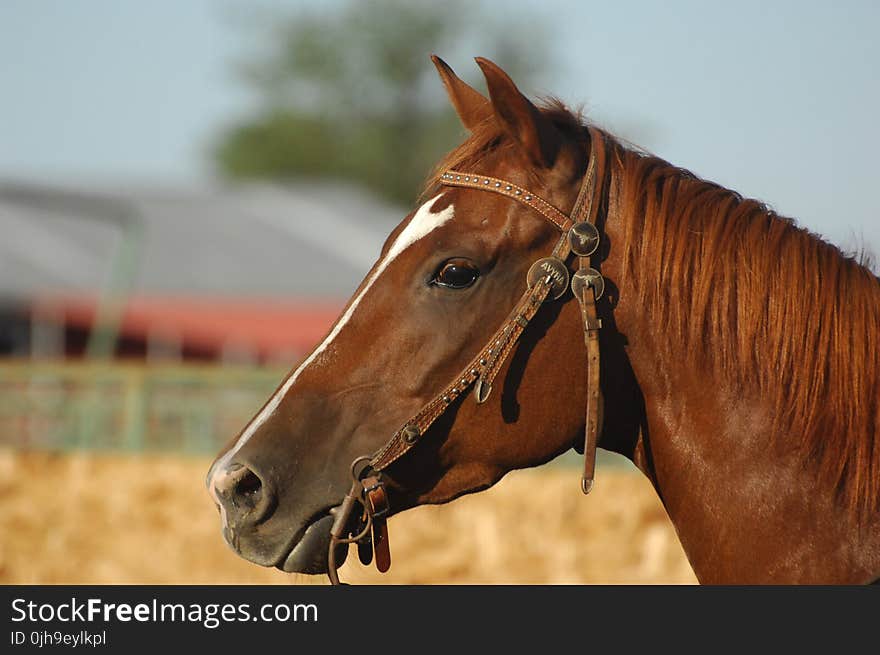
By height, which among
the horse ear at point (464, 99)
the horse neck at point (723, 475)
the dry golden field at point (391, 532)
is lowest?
the horse neck at point (723, 475)

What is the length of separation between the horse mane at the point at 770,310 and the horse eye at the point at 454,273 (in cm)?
39

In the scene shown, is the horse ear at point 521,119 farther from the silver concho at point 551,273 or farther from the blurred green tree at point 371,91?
the blurred green tree at point 371,91

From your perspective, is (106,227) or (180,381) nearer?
(180,381)

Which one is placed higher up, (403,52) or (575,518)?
(403,52)

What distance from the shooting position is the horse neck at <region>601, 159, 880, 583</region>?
243 centimetres

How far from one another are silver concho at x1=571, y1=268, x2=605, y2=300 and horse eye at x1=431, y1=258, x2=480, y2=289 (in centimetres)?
24

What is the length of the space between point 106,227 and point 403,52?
20415mm

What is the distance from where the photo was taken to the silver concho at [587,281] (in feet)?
8.24

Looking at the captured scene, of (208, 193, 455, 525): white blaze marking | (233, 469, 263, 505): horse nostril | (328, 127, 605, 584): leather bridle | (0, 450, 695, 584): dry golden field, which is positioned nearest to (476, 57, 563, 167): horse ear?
(328, 127, 605, 584): leather bridle

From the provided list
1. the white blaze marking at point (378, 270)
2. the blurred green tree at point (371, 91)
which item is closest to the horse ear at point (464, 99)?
the white blaze marking at point (378, 270)

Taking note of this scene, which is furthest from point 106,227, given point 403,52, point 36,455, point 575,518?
point 575,518

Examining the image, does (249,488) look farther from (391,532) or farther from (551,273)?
(391,532)
